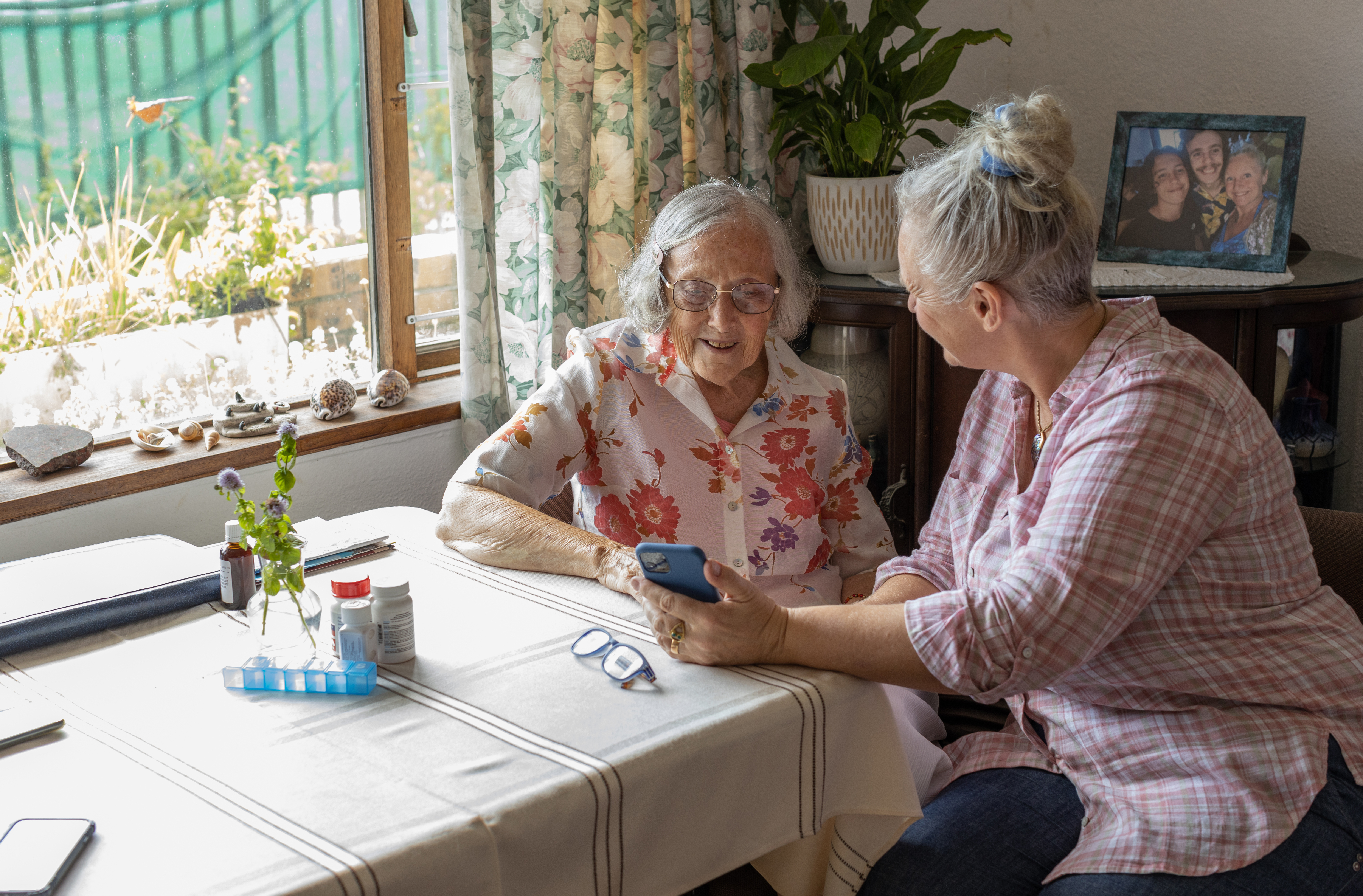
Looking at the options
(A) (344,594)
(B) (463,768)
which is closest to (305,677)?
(A) (344,594)

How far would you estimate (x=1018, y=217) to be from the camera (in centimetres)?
135

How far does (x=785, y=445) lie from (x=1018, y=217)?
626 millimetres

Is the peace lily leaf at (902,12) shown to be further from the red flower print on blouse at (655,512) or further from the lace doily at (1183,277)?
the red flower print on blouse at (655,512)

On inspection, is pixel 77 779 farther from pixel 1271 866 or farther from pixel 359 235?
pixel 359 235

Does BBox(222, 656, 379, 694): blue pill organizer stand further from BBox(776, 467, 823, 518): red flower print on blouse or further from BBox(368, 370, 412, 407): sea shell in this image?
BBox(368, 370, 412, 407): sea shell

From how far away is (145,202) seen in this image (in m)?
2.13

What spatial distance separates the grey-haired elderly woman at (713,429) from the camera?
72.0 inches

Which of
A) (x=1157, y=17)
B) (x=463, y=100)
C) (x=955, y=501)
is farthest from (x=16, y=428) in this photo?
(x=1157, y=17)

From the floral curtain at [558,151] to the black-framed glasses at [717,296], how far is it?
0.60 metres

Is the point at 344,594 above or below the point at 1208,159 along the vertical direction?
below

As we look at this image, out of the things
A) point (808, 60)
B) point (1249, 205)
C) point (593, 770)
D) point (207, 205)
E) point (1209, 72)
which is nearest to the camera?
point (593, 770)

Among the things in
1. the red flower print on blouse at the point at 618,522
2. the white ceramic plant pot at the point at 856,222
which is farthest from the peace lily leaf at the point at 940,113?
the red flower print on blouse at the point at 618,522

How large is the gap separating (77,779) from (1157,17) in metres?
2.80

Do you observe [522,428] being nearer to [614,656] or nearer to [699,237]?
→ [699,237]
